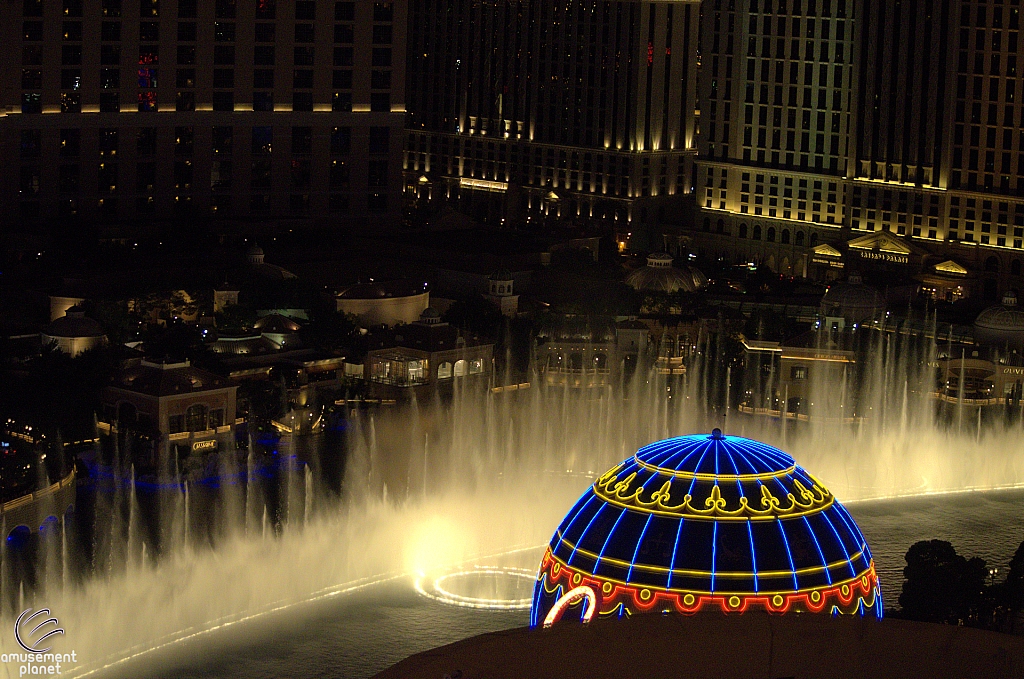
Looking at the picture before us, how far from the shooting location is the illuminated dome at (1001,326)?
6359cm

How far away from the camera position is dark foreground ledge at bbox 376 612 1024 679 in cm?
1606

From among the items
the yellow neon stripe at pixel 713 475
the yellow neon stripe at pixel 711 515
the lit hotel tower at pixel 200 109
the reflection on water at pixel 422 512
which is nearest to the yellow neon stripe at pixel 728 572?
the yellow neon stripe at pixel 711 515

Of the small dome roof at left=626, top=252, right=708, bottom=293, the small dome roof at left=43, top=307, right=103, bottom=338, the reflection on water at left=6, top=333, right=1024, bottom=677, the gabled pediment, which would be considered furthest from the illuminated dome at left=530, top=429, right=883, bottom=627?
the gabled pediment

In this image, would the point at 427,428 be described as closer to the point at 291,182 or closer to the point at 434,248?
the point at 434,248

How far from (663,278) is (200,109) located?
2220 cm

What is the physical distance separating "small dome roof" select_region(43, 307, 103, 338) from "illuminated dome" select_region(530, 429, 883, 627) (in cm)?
4009

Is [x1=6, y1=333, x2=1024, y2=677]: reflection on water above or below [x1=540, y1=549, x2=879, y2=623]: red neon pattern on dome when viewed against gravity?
below

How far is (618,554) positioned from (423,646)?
43.2 feet

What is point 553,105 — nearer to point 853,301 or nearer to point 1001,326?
point 853,301

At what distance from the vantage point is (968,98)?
81.2 meters

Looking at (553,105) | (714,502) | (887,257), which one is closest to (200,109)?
(553,105)

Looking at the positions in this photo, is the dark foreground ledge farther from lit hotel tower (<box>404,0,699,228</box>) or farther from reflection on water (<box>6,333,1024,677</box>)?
lit hotel tower (<box>404,0,699,228</box>)

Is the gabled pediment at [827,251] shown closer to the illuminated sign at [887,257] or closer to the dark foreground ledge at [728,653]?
the illuminated sign at [887,257]

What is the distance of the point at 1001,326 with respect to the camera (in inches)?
2527
